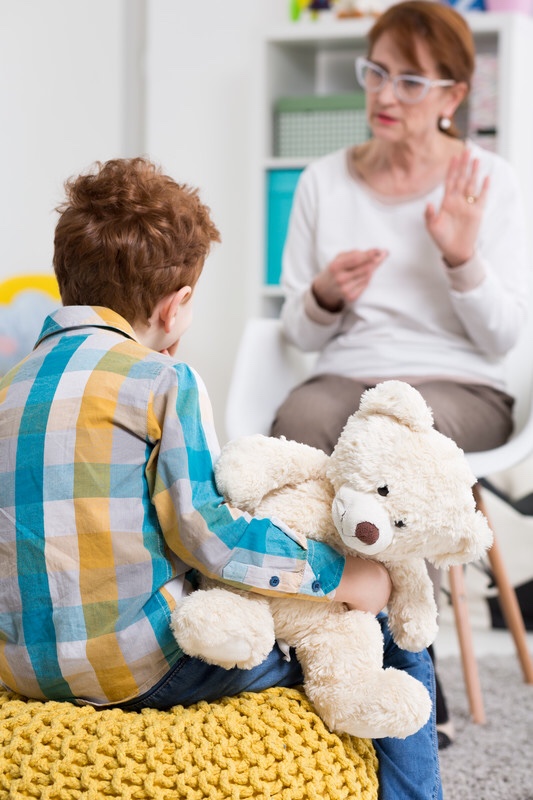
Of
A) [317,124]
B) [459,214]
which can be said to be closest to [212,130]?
[317,124]

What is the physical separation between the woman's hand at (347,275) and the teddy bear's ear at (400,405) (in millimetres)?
872

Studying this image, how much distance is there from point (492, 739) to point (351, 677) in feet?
2.70

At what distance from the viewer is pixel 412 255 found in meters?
1.88

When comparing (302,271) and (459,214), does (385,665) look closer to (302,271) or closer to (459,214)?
(459,214)

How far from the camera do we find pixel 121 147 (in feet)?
10.3

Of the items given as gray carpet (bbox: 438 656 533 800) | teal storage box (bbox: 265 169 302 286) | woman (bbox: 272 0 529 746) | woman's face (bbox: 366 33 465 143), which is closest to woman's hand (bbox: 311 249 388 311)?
woman (bbox: 272 0 529 746)

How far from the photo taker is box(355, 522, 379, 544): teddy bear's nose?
0.85 metres

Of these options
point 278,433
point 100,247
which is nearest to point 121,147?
point 278,433

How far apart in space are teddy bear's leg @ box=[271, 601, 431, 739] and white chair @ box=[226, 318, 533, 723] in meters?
0.76

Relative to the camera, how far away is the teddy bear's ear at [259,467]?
2.89 feet

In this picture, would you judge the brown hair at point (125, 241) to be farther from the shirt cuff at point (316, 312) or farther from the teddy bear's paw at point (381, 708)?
the shirt cuff at point (316, 312)

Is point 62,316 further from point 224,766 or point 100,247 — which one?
point 224,766

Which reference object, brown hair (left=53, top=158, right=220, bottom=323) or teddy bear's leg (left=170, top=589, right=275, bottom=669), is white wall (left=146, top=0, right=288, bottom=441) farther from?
teddy bear's leg (left=170, top=589, right=275, bottom=669)

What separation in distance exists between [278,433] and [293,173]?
1.29m
